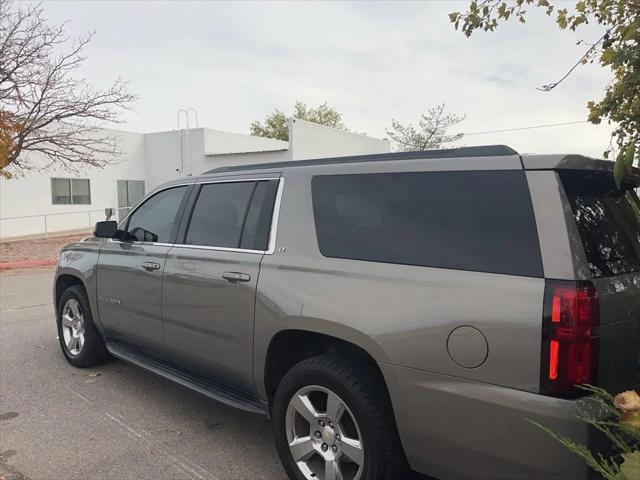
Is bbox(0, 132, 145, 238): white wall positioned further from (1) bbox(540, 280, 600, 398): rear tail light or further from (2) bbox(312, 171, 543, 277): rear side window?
(1) bbox(540, 280, 600, 398): rear tail light

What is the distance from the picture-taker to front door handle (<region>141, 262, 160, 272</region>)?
4090 mm

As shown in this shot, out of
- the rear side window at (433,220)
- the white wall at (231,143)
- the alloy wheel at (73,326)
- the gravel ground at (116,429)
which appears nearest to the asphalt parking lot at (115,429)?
the gravel ground at (116,429)

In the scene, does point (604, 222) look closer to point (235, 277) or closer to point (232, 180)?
point (235, 277)

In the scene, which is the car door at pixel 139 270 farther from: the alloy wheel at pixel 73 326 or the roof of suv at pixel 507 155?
the roof of suv at pixel 507 155

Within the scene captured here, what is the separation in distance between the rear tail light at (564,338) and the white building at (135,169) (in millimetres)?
18664

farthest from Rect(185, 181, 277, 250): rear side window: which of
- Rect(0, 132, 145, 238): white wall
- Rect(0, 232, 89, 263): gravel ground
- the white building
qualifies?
Rect(0, 132, 145, 238): white wall

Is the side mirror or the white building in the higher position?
the white building

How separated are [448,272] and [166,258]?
2.38 metres

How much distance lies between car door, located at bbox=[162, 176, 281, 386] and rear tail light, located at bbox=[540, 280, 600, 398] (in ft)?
5.62

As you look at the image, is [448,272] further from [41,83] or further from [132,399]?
[41,83]

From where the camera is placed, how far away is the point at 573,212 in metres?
2.26

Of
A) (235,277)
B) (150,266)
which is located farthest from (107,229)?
(235,277)

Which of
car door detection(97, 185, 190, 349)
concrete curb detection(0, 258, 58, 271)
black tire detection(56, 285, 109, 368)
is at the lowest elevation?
concrete curb detection(0, 258, 58, 271)

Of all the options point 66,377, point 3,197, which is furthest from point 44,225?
point 66,377
